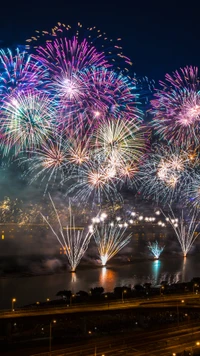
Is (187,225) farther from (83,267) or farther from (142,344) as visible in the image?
(142,344)

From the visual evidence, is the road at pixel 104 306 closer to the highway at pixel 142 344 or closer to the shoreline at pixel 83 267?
the highway at pixel 142 344

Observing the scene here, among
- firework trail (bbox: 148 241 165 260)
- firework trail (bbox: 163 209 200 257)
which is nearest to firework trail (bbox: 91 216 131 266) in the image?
firework trail (bbox: 148 241 165 260)

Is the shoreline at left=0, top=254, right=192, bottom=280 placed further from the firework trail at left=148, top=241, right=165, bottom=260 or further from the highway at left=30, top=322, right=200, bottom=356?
the highway at left=30, top=322, right=200, bottom=356

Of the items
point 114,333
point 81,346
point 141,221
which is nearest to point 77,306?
point 114,333

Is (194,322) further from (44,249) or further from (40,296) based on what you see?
(44,249)

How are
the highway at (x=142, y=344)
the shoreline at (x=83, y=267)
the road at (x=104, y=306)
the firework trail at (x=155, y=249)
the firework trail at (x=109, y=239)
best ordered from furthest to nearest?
the firework trail at (x=155, y=249)
the firework trail at (x=109, y=239)
the shoreline at (x=83, y=267)
the road at (x=104, y=306)
the highway at (x=142, y=344)

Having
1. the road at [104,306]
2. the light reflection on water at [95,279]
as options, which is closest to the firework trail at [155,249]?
the light reflection on water at [95,279]

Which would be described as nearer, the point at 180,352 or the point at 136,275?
the point at 180,352
